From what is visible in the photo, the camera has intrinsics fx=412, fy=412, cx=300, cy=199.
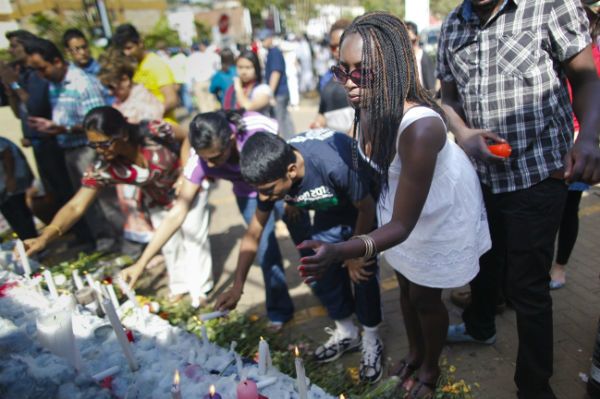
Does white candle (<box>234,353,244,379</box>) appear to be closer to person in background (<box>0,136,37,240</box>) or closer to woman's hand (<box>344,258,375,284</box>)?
woman's hand (<box>344,258,375,284</box>)

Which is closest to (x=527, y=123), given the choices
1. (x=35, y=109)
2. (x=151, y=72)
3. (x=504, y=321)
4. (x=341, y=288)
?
(x=341, y=288)

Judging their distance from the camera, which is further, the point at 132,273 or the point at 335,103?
the point at 335,103

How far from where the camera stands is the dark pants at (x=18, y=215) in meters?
3.60

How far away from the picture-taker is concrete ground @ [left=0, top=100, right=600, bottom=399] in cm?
220

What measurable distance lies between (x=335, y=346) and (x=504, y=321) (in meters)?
1.10

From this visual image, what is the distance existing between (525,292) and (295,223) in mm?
1275

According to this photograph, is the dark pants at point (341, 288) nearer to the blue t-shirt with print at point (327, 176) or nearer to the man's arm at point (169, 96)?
the blue t-shirt with print at point (327, 176)

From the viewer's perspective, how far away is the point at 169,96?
3705 mm

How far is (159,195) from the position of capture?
3115mm

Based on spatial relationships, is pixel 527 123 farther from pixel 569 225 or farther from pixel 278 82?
pixel 278 82

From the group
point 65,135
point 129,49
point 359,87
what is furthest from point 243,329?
point 129,49

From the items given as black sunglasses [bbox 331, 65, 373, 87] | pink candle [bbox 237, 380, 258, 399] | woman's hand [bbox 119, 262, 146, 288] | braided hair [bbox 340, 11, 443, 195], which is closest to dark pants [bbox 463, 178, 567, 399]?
braided hair [bbox 340, 11, 443, 195]

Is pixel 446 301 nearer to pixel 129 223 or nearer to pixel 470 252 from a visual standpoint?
pixel 470 252

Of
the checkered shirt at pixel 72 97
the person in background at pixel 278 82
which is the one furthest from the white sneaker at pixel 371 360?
the person in background at pixel 278 82
